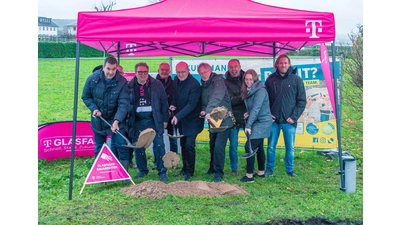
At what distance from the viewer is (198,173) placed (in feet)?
23.5

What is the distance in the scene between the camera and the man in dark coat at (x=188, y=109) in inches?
257

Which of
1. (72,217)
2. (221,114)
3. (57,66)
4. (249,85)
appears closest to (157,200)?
(72,217)

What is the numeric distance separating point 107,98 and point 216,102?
151cm

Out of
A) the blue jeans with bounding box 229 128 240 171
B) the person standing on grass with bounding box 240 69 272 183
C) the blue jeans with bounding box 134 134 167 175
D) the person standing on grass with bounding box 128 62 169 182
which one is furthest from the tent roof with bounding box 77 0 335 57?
the blue jeans with bounding box 229 128 240 171

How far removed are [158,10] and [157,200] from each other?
2425 mm

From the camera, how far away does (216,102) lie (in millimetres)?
6281

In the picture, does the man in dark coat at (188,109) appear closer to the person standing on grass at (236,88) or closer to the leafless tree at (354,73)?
the person standing on grass at (236,88)

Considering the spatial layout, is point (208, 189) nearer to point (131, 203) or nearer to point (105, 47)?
point (131, 203)

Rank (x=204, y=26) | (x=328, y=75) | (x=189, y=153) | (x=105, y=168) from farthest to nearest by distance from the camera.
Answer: (x=189, y=153)
(x=328, y=75)
(x=105, y=168)
(x=204, y=26)

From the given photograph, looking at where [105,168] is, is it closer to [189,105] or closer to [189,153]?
[189,153]

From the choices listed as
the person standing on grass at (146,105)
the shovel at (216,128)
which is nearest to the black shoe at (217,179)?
the shovel at (216,128)

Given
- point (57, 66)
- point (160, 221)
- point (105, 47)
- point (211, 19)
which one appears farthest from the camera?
point (57, 66)

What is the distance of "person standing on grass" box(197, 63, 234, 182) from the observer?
629 centimetres

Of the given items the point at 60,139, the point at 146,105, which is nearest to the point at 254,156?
the point at 146,105
